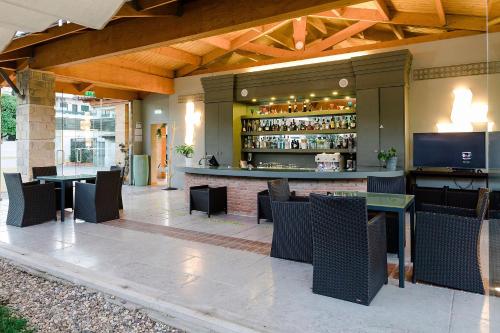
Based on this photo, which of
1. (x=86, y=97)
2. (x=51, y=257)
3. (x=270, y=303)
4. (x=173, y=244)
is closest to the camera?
(x=270, y=303)

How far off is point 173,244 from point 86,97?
356 inches

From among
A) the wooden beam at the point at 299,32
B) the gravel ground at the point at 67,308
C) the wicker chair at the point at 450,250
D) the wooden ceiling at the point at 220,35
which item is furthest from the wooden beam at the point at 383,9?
the gravel ground at the point at 67,308

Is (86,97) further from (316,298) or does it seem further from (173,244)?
(316,298)

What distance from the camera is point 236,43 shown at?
940 centimetres

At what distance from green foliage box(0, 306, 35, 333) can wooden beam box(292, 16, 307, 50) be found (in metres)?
7.59

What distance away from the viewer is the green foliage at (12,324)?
2684 mm

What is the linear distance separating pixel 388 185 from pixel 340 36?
16.2ft

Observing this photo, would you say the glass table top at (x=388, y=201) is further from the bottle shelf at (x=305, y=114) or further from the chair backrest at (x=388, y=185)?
the bottle shelf at (x=305, y=114)

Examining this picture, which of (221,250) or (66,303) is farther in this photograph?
(221,250)

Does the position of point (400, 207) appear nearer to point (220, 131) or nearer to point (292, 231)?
point (292, 231)

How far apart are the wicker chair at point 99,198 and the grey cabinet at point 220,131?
11.8 feet

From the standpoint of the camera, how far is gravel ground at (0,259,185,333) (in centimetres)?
273

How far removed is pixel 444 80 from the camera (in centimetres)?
734

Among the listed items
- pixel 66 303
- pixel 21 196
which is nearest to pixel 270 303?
pixel 66 303
